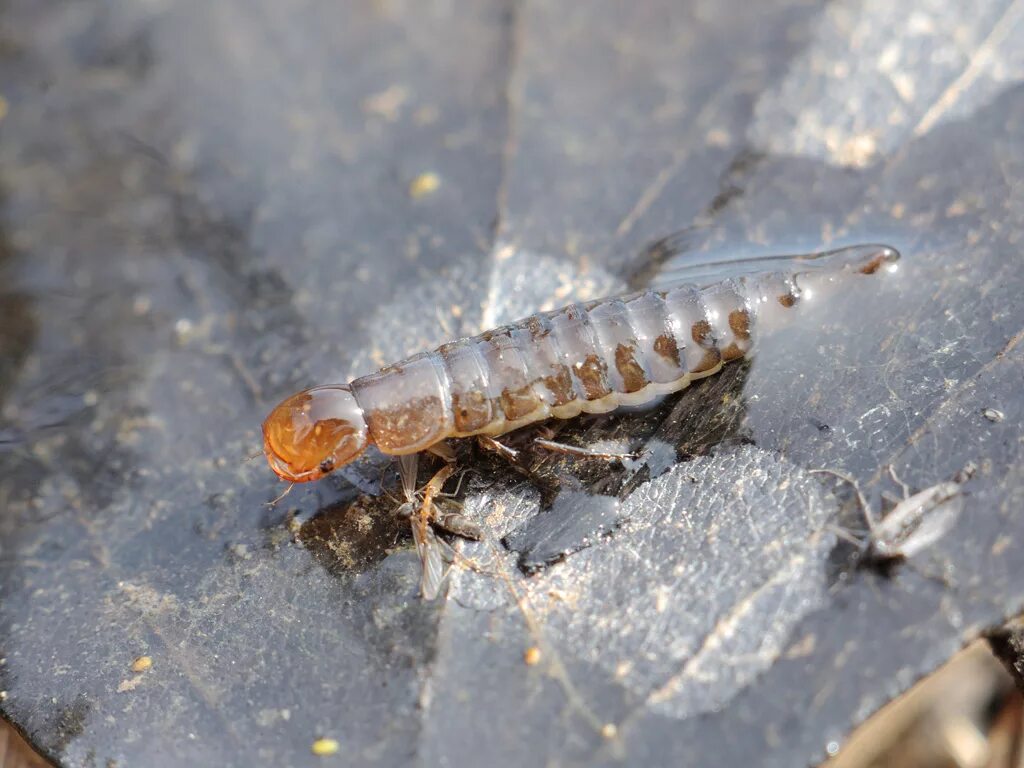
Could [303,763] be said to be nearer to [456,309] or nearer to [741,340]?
[456,309]

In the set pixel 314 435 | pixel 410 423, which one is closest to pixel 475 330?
pixel 410 423

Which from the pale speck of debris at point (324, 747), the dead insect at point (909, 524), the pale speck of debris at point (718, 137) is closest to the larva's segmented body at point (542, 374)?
the pale speck of debris at point (718, 137)

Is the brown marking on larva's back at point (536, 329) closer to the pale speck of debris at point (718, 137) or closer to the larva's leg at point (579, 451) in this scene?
the larva's leg at point (579, 451)

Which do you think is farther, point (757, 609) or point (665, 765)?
point (757, 609)

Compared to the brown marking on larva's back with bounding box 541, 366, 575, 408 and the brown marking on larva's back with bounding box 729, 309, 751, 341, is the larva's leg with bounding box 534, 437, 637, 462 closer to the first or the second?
the brown marking on larva's back with bounding box 541, 366, 575, 408

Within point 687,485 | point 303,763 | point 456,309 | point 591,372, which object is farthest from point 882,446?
point 303,763

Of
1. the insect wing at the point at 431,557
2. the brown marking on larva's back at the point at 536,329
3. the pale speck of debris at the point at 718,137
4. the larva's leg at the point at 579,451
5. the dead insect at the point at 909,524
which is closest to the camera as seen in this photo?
the dead insect at the point at 909,524

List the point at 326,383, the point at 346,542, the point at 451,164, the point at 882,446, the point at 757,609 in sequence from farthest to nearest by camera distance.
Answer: the point at 451,164
the point at 326,383
the point at 346,542
the point at 882,446
the point at 757,609
